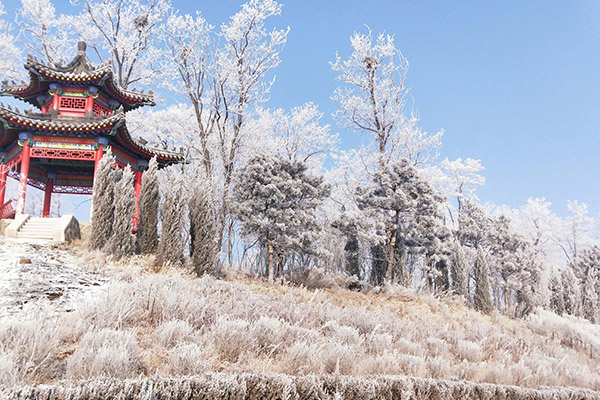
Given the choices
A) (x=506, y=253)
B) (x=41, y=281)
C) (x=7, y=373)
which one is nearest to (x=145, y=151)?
(x=41, y=281)

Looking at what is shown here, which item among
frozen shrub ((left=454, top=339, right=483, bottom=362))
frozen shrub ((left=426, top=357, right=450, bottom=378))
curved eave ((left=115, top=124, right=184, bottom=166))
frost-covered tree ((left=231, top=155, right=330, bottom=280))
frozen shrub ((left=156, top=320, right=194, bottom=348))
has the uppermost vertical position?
curved eave ((left=115, top=124, right=184, bottom=166))

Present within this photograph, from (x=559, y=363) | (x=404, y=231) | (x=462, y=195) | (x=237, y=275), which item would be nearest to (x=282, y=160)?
(x=237, y=275)

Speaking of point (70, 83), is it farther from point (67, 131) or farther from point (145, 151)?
point (145, 151)

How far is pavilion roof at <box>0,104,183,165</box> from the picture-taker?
1466 centimetres

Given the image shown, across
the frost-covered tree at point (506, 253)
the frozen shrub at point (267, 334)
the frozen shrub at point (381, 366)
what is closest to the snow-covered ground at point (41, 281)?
the frozen shrub at point (267, 334)

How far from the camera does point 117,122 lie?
14484mm

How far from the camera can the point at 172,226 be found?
12.3 metres

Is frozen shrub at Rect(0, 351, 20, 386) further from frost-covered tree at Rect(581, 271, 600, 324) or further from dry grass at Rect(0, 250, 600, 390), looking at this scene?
frost-covered tree at Rect(581, 271, 600, 324)

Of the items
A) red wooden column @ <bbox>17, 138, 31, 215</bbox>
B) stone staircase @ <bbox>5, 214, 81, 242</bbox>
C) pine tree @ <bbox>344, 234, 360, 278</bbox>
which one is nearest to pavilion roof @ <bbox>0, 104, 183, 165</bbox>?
red wooden column @ <bbox>17, 138, 31, 215</bbox>

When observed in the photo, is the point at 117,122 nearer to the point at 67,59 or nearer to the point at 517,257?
the point at 67,59

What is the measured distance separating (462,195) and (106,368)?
1237 inches

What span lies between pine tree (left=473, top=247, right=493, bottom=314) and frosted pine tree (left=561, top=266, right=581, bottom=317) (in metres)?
10.6

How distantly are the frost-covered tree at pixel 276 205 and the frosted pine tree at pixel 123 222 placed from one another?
5.09 metres

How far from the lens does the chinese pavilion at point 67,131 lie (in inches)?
594
